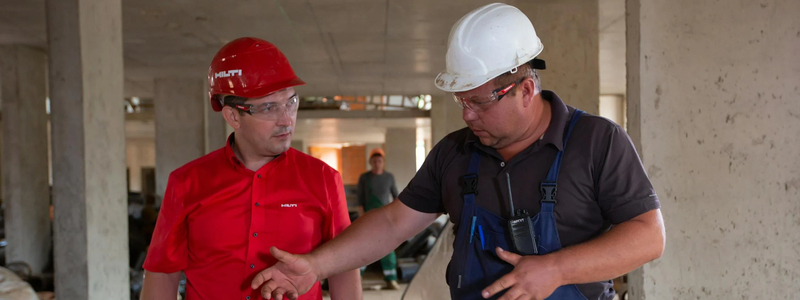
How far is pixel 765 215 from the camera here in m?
3.05

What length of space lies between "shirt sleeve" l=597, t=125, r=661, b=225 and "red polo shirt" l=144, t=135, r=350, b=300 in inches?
38.8

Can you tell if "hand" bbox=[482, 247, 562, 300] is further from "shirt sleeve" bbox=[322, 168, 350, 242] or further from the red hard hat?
the red hard hat

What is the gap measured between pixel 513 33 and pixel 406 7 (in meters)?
5.62

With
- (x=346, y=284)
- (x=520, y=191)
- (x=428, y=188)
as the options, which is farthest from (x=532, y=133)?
(x=346, y=284)

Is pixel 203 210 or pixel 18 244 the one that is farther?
pixel 18 244

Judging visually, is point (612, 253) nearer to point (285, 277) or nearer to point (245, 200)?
point (285, 277)

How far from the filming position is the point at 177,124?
40.8 ft

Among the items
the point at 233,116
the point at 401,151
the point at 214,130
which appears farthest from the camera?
the point at 401,151

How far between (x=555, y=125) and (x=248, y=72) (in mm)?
1063

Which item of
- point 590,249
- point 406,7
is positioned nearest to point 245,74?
point 590,249

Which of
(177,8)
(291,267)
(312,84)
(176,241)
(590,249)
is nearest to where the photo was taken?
→ (590,249)

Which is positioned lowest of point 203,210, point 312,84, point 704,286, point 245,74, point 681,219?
point 704,286

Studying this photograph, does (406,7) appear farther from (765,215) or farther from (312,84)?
(312,84)

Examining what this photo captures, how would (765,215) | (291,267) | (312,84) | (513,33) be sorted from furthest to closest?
(312,84), (765,215), (291,267), (513,33)
